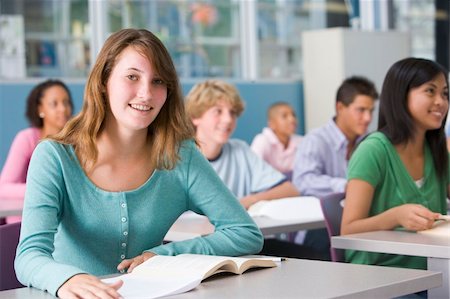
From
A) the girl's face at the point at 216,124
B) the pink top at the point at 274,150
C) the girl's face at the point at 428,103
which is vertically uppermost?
the girl's face at the point at 428,103

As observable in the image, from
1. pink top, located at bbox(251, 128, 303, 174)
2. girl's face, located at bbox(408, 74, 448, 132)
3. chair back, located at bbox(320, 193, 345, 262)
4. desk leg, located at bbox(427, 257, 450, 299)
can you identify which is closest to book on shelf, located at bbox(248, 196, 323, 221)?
chair back, located at bbox(320, 193, 345, 262)

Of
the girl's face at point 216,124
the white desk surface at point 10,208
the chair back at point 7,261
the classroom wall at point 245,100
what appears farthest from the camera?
the classroom wall at point 245,100

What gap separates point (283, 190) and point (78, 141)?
2.09 m

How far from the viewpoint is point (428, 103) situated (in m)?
3.31

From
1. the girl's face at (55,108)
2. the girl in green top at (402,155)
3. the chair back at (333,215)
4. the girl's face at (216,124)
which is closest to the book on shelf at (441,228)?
the girl in green top at (402,155)

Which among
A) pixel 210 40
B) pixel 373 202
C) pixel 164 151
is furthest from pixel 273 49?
pixel 164 151

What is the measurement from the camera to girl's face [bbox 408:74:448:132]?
10.9ft

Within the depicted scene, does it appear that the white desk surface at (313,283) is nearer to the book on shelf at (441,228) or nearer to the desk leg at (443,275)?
the desk leg at (443,275)

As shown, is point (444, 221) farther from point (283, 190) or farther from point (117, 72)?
point (283, 190)

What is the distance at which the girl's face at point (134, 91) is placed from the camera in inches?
97.3

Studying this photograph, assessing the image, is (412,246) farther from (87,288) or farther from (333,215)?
(87,288)

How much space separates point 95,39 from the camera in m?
7.64

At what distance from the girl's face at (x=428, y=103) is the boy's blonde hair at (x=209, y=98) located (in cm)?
159

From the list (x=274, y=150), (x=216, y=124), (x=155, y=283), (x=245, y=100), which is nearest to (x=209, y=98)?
(x=216, y=124)
